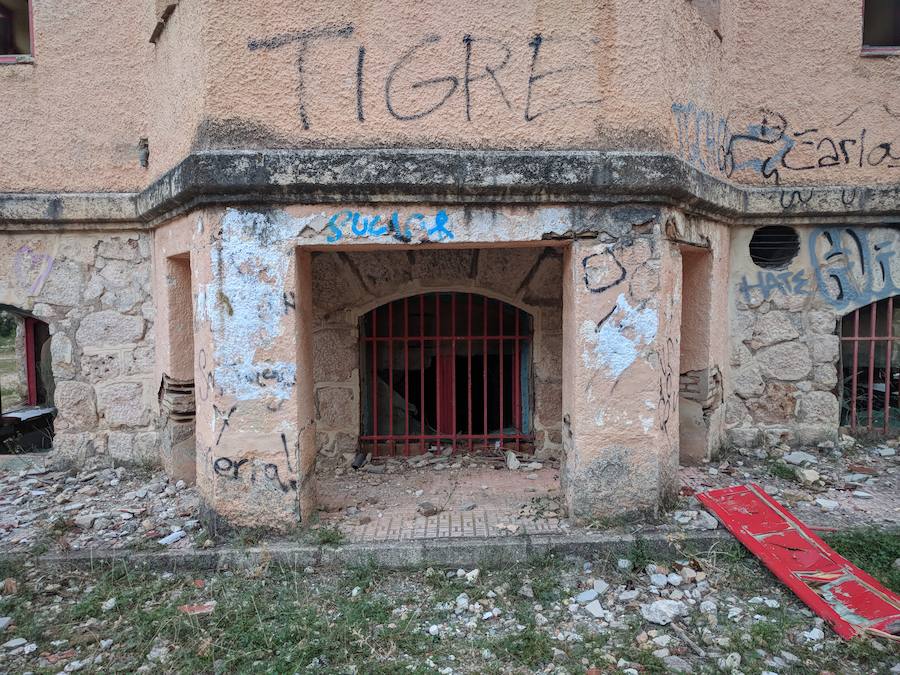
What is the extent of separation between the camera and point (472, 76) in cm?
356

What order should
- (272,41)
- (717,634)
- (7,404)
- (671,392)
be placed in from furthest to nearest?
(7,404)
(671,392)
(272,41)
(717,634)

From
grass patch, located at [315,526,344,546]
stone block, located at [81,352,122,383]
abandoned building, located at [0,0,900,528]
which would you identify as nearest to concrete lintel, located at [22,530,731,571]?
grass patch, located at [315,526,344,546]

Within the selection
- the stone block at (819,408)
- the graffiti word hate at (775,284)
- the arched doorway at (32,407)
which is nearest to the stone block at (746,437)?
the stone block at (819,408)

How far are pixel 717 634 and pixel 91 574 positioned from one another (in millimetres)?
3459

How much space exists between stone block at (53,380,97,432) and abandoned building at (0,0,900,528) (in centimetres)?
3

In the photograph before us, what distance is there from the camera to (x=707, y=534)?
3650 mm

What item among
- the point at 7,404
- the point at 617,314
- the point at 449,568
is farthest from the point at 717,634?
the point at 7,404

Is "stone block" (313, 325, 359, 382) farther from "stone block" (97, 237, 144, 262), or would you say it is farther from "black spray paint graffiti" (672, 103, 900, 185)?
"black spray paint graffiti" (672, 103, 900, 185)

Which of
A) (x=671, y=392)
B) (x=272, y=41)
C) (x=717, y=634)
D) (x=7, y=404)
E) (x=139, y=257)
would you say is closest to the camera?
(x=717, y=634)

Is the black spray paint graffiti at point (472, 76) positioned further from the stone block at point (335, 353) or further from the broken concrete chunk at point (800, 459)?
the broken concrete chunk at point (800, 459)

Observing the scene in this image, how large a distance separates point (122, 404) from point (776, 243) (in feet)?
18.8

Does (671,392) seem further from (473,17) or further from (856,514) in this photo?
(473,17)

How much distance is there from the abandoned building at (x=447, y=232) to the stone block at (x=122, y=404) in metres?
0.02

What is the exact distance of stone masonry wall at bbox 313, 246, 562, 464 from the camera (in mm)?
5074
